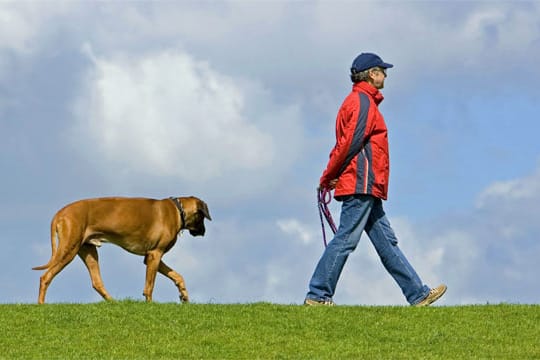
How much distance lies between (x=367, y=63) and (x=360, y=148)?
109cm

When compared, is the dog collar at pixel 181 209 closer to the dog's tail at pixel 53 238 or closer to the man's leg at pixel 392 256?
the dog's tail at pixel 53 238

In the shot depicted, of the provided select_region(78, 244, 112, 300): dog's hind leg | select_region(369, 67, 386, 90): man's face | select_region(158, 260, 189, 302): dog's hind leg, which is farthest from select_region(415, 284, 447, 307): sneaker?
select_region(78, 244, 112, 300): dog's hind leg

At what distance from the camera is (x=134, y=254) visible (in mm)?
14953

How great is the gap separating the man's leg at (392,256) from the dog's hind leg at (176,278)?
11.4 ft

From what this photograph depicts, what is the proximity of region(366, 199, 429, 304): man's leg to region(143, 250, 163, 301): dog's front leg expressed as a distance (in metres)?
3.47

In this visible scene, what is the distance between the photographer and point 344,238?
1227 cm

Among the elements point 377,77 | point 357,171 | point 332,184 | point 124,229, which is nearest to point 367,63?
point 377,77

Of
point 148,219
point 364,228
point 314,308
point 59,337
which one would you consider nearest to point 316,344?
point 314,308

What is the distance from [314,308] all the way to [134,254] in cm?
367

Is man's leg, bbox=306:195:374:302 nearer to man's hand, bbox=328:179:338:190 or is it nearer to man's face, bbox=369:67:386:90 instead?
man's hand, bbox=328:179:338:190

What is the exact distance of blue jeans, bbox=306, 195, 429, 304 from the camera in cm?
1224

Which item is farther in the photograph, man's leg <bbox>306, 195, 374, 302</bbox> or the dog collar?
the dog collar

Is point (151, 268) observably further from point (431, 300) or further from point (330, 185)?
point (431, 300)

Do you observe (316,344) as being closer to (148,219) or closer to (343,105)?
(343,105)
